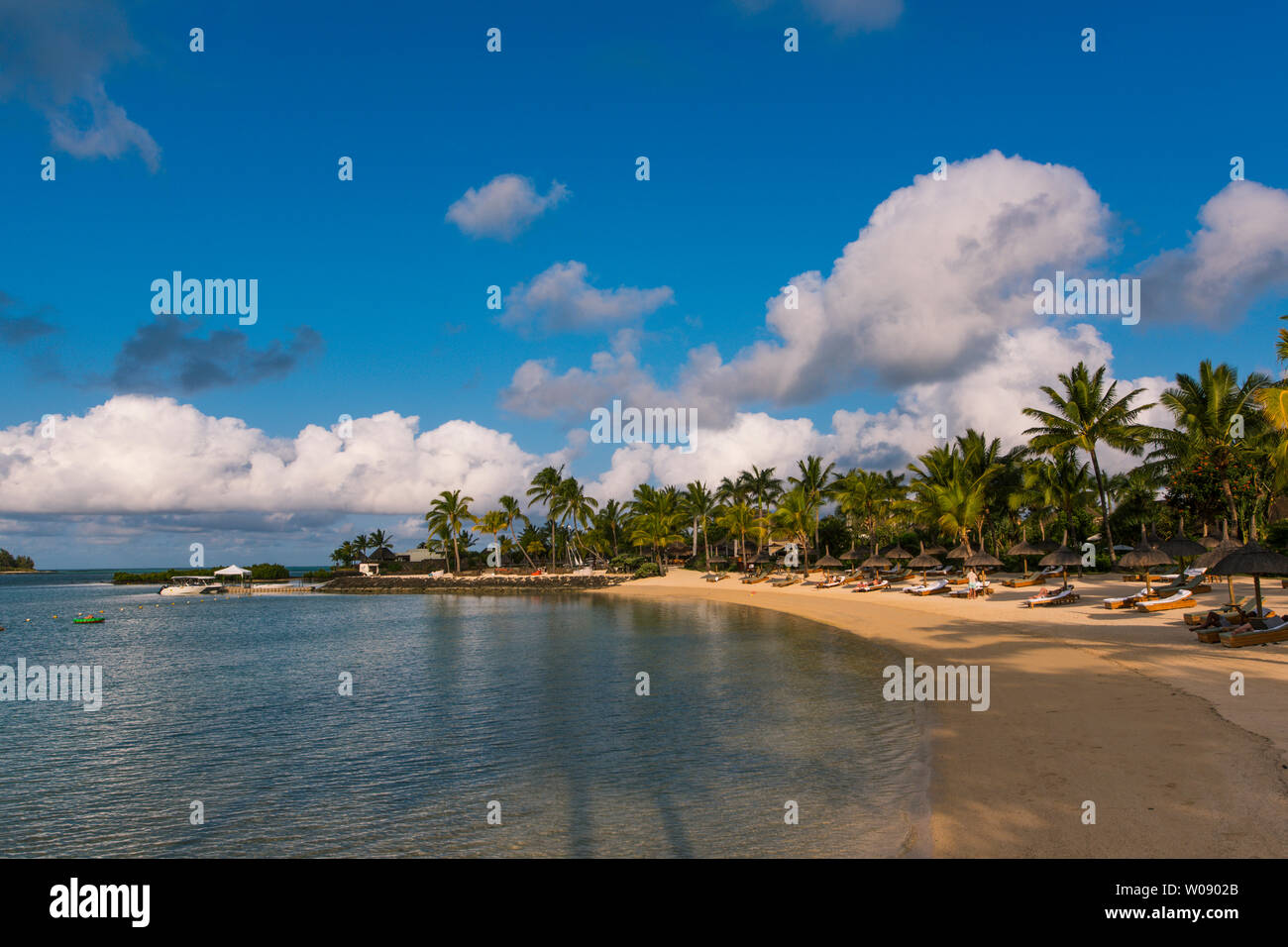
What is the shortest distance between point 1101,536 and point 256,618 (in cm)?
6298

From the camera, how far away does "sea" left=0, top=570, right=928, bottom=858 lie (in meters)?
9.95

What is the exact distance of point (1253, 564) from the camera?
1778 cm

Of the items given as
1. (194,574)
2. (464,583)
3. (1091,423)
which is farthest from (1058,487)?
(194,574)

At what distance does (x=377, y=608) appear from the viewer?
204ft

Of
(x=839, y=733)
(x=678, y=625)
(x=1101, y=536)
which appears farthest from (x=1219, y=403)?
(x=839, y=733)

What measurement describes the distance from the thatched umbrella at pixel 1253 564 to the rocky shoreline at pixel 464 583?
64013 mm

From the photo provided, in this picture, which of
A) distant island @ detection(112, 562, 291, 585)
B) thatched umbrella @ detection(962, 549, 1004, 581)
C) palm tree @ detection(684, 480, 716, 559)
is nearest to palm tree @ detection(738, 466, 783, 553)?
palm tree @ detection(684, 480, 716, 559)

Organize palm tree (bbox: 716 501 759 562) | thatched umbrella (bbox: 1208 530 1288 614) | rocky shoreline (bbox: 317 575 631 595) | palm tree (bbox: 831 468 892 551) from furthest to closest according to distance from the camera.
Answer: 1. rocky shoreline (bbox: 317 575 631 595)
2. palm tree (bbox: 716 501 759 562)
3. palm tree (bbox: 831 468 892 551)
4. thatched umbrella (bbox: 1208 530 1288 614)

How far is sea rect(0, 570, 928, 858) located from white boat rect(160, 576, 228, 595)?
71988 millimetres

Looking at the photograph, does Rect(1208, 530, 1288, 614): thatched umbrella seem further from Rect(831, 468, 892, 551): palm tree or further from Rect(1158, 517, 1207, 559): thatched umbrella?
Rect(831, 468, 892, 551): palm tree

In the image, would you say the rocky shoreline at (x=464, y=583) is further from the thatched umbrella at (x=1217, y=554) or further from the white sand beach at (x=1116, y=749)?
the white sand beach at (x=1116, y=749)

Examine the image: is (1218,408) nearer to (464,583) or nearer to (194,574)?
(464,583)

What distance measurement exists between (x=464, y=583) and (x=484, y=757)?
256 ft

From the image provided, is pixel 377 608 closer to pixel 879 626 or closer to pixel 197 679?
pixel 197 679
